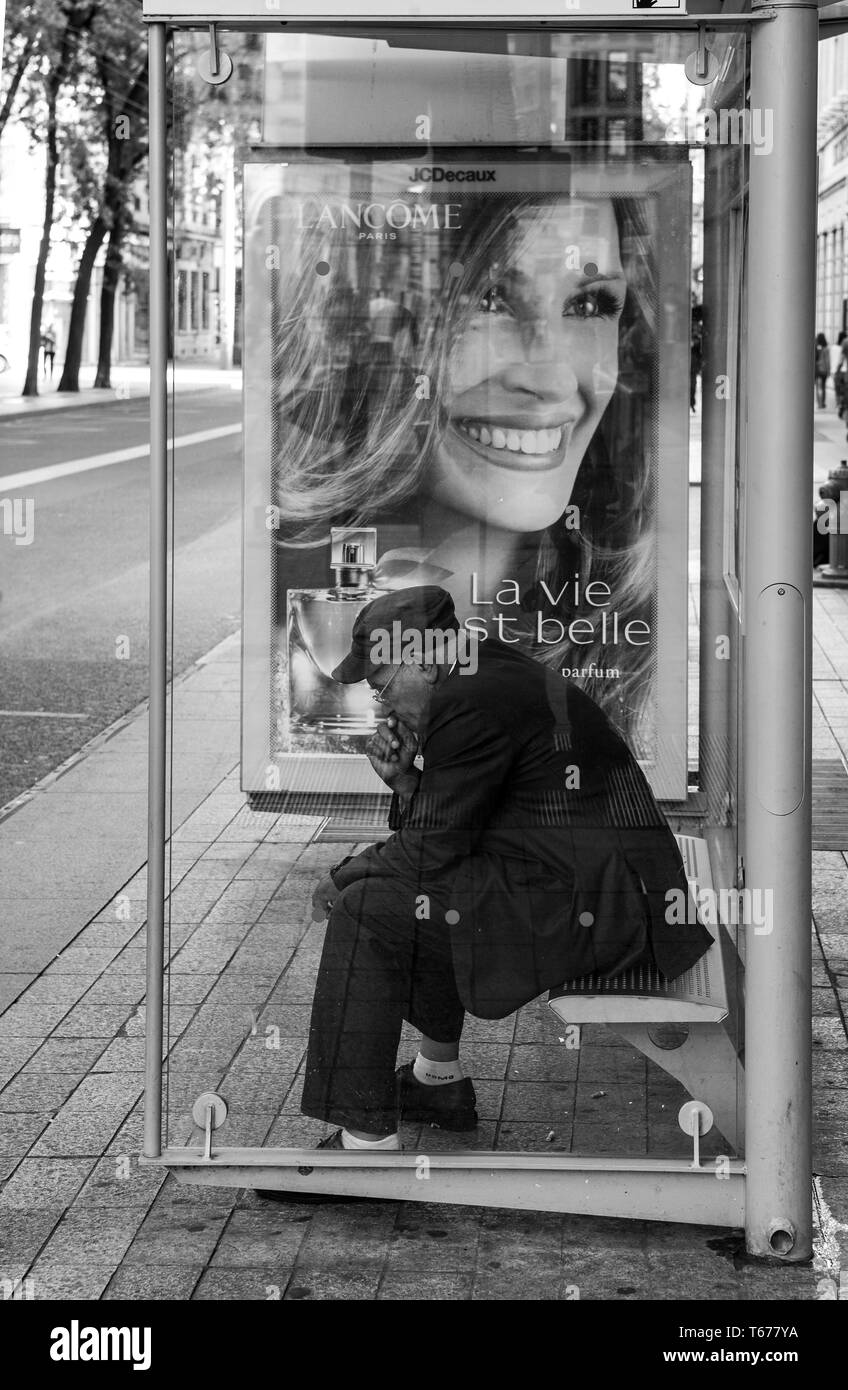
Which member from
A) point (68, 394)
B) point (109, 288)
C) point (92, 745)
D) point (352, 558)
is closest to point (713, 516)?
point (352, 558)

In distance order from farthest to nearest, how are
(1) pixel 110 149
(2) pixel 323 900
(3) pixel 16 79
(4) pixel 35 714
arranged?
1. (1) pixel 110 149
2. (3) pixel 16 79
3. (4) pixel 35 714
4. (2) pixel 323 900

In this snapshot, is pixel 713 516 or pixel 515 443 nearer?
pixel 515 443

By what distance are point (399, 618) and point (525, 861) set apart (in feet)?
2.04

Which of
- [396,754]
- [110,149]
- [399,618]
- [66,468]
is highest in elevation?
[110,149]

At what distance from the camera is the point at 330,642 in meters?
4.86

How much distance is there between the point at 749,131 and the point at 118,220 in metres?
38.8

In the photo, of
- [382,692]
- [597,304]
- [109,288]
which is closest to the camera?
[382,692]

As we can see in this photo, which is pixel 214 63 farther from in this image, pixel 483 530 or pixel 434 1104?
pixel 434 1104

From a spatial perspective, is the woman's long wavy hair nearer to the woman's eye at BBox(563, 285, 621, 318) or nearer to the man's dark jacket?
the woman's eye at BBox(563, 285, 621, 318)

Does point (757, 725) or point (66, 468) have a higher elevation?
point (66, 468)

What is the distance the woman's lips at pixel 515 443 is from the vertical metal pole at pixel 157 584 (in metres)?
1.24

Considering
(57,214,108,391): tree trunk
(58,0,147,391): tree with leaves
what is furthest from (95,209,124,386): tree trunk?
(57,214,108,391): tree trunk
